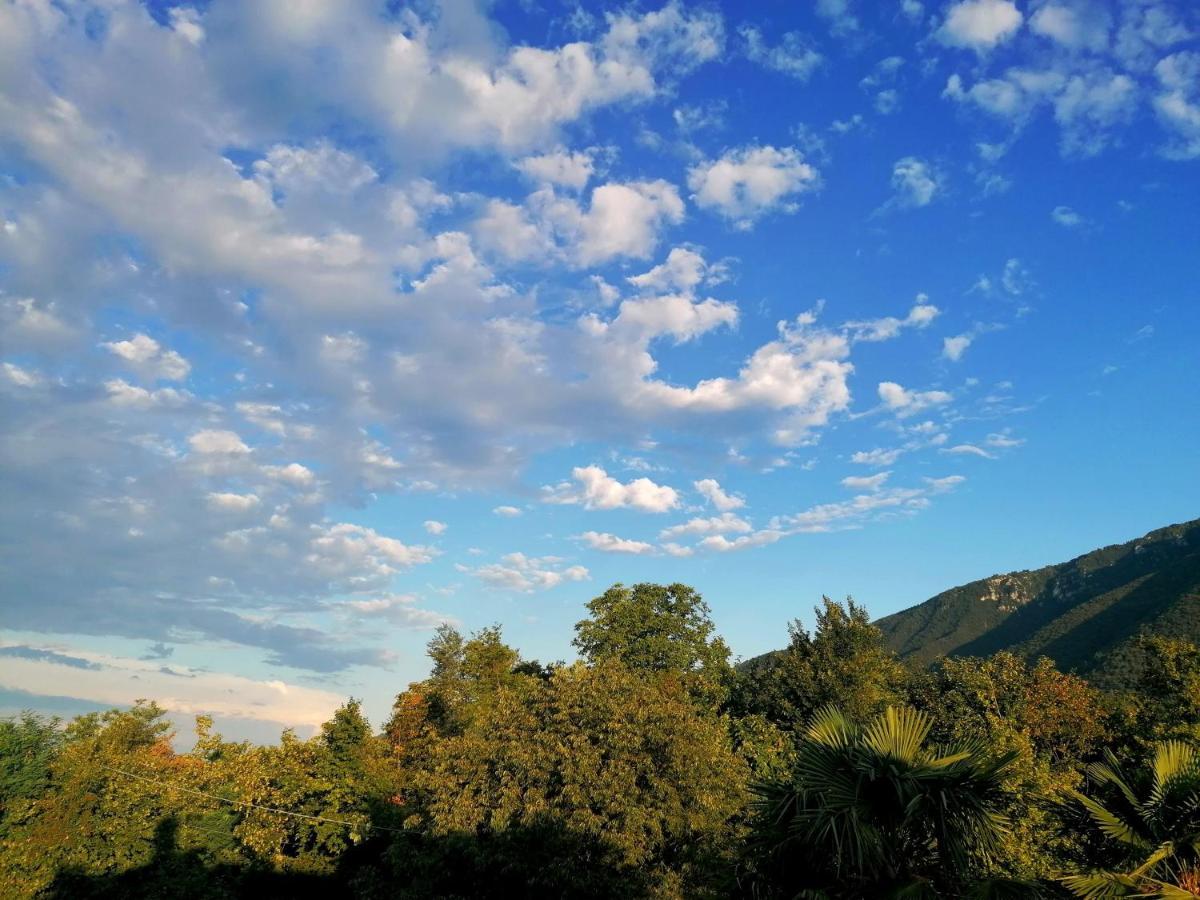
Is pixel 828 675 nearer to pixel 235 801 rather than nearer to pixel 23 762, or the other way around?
pixel 235 801

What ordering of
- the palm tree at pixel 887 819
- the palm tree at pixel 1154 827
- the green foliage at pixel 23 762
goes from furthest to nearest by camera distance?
the green foliage at pixel 23 762 → the palm tree at pixel 887 819 → the palm tree at pixel 1154 827

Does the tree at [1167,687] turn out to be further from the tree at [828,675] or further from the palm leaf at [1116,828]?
the palm leaf at [1116,828]

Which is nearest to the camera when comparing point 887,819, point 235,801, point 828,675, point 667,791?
point 887,819

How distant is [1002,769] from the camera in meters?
10.0

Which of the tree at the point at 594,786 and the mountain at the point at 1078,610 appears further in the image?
the mountain at the point at 1078,610

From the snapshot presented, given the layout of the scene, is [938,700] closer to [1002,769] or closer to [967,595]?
[1002,769]

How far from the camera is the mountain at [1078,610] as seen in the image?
7512 centimetres

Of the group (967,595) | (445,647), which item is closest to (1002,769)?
(445,647)

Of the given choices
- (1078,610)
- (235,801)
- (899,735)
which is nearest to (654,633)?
(235,801)

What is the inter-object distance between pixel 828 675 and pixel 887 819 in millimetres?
40406

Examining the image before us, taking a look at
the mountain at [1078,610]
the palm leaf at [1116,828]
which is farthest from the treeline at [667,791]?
the mountain at [1078,610]

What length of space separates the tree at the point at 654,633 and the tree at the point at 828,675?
16.4ft

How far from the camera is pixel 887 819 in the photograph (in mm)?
10281

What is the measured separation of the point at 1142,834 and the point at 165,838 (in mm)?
41791
